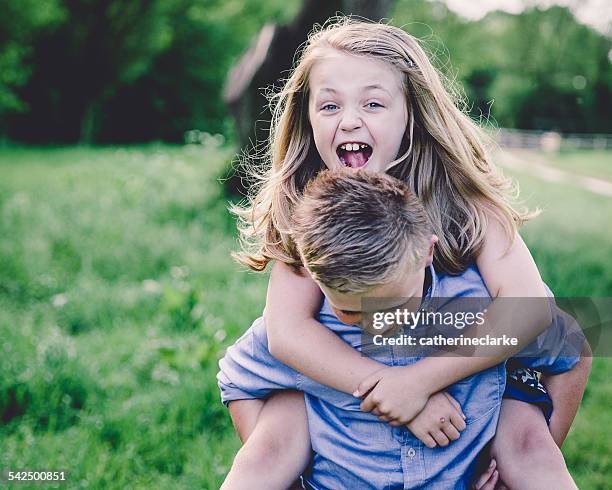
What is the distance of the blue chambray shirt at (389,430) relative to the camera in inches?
71.9

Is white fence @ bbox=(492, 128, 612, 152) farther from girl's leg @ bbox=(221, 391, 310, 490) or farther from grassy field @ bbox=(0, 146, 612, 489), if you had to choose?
girl's leg @ bbox=(221, 391, 310, 490)

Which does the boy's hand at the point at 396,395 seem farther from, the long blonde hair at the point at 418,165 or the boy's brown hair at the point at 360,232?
the long blonde hair at the point at 418,165

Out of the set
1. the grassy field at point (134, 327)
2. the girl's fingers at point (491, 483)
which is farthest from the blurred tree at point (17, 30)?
the girl's fingers at point (491, 483)

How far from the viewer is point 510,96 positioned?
39281mm

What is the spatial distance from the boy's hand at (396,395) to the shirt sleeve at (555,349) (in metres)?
0.35

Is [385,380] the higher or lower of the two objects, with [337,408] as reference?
higher

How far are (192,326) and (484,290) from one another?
260 centimetres

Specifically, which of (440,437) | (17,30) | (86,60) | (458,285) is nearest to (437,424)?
(440,437)

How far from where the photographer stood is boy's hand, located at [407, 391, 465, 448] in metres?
1.77

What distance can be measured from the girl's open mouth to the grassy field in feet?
4.62

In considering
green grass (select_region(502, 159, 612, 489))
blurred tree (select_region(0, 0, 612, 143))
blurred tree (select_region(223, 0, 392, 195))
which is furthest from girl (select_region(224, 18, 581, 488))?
blurred tree (select_region(0, 0, 612, 143))

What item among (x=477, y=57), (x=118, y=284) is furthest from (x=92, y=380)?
(x=477, y=57)

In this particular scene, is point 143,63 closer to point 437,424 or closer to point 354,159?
point 354,159

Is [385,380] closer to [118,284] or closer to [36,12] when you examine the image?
[118,284]
